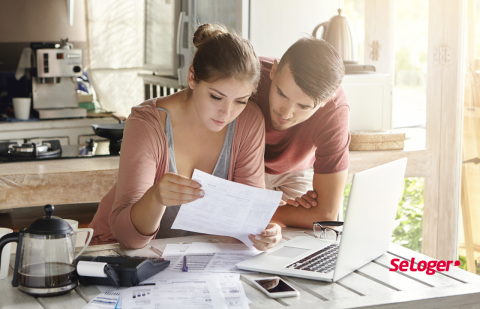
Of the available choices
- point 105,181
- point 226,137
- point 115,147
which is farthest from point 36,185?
point 226,137

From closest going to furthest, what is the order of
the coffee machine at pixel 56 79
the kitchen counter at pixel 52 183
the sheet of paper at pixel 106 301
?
the sheet of paper at pixel 106 301 < the kitchen counter at pixel 52 183 < the coffee machine at pixel 56 79

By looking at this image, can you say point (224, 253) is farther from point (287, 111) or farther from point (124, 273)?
point (287, 111)

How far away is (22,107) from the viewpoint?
3.93 metres

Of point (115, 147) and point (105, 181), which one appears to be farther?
point (115, 147)

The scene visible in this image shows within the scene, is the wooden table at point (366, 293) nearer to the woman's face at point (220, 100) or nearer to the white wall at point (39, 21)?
the woman's face at point (220, 100)

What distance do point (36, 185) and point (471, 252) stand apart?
2.14 metres

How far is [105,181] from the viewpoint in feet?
7.66

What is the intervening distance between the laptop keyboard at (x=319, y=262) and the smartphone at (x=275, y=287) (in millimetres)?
107

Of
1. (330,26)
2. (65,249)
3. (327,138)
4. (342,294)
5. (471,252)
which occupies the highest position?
(330,26)

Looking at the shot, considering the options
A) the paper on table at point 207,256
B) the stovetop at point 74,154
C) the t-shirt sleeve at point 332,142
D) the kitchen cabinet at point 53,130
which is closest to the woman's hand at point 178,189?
the paper on table at point 207,256

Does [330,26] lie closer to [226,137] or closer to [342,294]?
[226,137]

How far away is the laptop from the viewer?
1.16 meters

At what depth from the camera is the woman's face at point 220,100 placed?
1.46m

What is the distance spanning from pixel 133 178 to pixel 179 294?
0.45 meters
